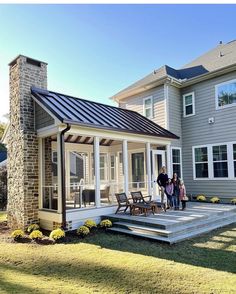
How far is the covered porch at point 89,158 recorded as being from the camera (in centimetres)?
834

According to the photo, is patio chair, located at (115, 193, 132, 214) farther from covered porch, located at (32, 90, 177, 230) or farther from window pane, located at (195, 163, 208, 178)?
window pane, located at (195, 163, 208, 178)

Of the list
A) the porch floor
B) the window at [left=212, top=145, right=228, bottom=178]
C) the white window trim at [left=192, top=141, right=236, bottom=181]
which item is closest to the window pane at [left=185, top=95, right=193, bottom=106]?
the white window trim at [left=192, top=141, right=236, bottom=181]

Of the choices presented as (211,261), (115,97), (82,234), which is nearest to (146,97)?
(115,97)

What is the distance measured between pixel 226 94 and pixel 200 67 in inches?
116

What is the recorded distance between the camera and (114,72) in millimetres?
19500

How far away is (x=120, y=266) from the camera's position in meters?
5.28

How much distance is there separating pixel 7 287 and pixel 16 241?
3461 millimetres

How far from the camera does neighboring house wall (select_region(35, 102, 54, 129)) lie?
8761mm

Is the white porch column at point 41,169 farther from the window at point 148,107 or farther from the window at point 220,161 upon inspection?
the window at point 220,161

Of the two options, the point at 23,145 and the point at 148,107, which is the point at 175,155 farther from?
the point at 23,145

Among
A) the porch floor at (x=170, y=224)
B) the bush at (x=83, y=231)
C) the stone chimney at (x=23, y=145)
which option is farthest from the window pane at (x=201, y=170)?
the stone chimney at (x=23, y=145)

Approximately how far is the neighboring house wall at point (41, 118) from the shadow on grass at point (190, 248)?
3848mm

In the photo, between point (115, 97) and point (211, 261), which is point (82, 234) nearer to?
point (211, 261)

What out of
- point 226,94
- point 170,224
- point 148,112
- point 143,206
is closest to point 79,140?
point 148,112
